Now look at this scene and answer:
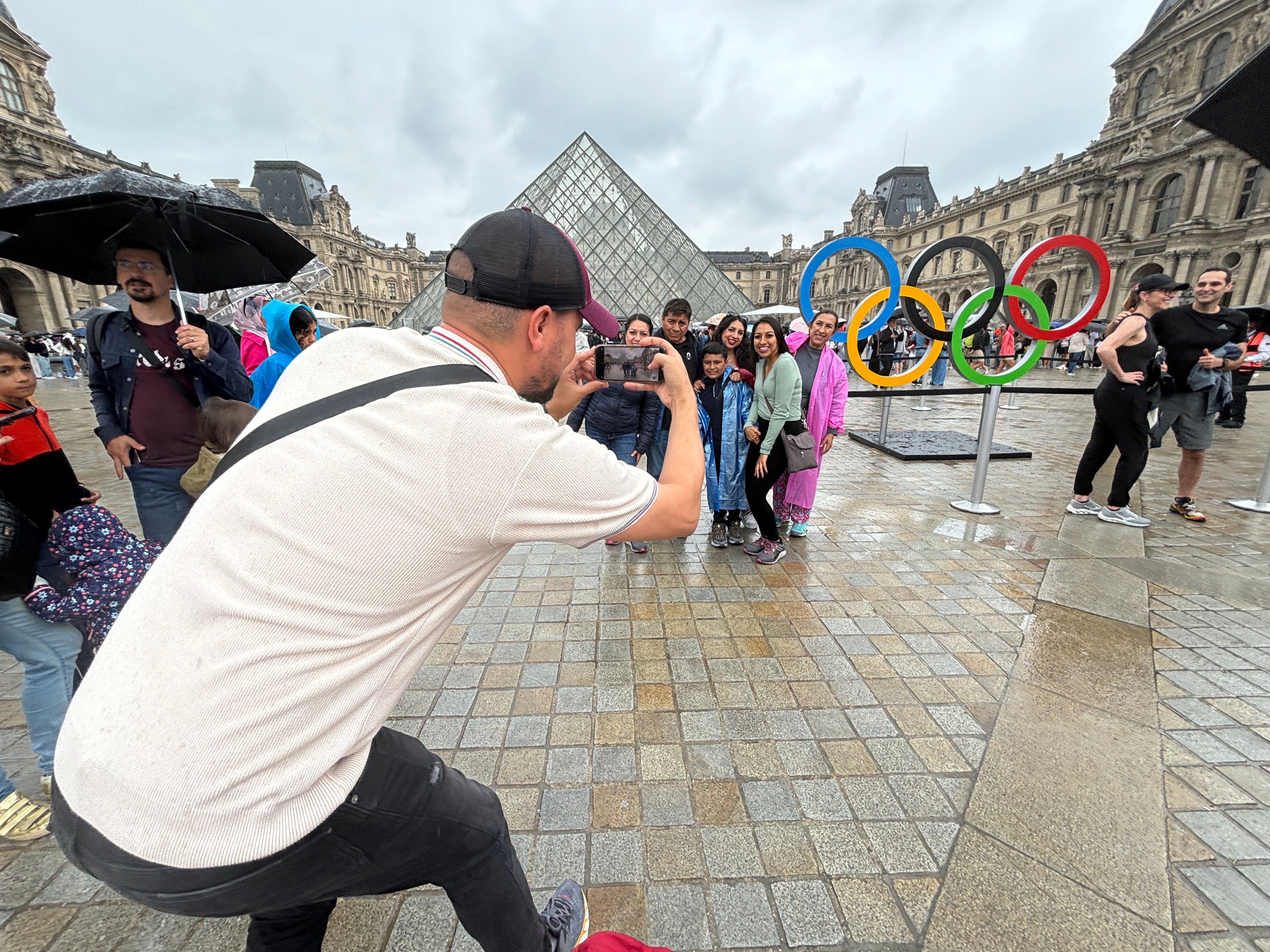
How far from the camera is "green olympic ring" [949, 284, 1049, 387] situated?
464cm

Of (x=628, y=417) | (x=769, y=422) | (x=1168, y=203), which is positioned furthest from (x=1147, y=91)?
(x=628, y=417)

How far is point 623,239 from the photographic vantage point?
23.3 meters

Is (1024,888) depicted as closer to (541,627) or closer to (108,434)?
(541,627)

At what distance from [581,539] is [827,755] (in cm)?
172

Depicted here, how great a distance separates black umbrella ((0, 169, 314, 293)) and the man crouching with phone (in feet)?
7.37

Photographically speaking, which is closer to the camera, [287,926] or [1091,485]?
[287,926]

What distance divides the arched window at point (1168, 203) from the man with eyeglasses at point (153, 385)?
152 ft

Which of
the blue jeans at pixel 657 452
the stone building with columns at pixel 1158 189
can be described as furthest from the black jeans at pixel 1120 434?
the stone building with columns at pixel 1158 189

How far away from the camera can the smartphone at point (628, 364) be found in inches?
55.8

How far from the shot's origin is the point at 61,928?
147cm

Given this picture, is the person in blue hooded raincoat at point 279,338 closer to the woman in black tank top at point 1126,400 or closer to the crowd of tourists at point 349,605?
the crowd of tourists at point 349,605

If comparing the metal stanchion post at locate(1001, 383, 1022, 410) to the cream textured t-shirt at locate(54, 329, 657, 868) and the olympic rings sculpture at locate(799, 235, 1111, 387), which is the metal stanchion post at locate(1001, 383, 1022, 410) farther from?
the cream textured t-shirt at locate(54, 329, 657, 868)

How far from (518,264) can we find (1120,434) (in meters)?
5.46

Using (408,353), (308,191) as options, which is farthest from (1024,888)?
(308,191)
